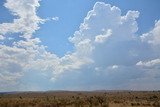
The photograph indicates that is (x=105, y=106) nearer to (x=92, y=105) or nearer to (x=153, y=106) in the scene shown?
(x=92, y=105)

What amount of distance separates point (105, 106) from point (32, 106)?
11.7 metres

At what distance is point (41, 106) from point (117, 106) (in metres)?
11.3

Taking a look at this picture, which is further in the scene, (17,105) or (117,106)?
(17,105)

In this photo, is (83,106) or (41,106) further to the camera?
(41,106)

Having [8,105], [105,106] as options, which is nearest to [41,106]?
[8,105]

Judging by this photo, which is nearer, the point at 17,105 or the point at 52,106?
the point at 52,106

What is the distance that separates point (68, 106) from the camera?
152ft

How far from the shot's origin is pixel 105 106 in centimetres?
4441

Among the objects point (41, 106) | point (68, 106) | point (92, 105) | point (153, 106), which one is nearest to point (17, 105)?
point (41, 106)

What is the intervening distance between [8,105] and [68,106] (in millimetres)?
10048

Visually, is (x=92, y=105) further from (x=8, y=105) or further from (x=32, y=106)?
(x=8, y=105)

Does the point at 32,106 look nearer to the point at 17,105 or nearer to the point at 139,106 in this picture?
the point at 17,105

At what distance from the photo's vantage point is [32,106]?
49.2m

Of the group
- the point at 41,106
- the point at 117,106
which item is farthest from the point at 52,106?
the point at 117,106
